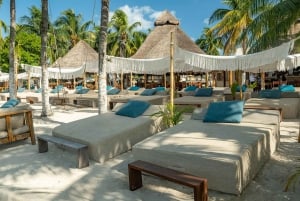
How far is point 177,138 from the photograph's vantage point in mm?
4535

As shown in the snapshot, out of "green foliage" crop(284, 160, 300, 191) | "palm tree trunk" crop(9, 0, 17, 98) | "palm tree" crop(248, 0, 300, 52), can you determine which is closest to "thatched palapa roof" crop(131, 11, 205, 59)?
"palm tree trunk" crop(9, 0, 17, 98)

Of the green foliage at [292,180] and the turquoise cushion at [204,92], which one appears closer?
the green foliage at [292,180]

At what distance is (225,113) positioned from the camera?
5547mm

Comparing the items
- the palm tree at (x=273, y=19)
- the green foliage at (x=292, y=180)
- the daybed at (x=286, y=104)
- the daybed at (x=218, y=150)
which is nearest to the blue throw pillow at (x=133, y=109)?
the daybed at (x=218, y=150)

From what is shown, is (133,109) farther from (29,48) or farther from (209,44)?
(209,44)

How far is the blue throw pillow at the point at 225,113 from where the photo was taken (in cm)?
547

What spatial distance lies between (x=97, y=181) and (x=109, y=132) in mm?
1346

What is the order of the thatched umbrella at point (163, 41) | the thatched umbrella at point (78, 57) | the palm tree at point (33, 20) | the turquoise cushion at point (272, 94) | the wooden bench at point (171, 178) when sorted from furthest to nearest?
the palm tree at point (33, 20), the thatched umbrella at point (78, 57), the thatched umbrella at point (163, 41), the turquoise cushion at point (272, 94), the wooden bench at point (171, 178)

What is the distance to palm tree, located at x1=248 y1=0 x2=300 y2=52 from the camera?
763 cm

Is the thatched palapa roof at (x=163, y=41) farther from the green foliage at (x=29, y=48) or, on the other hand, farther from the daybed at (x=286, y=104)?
the green foliage at (x=29, y=48)

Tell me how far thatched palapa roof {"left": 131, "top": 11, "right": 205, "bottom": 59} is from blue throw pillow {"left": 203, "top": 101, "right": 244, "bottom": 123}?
1441 cm

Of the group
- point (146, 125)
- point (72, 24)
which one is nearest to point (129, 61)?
point (146, 125)

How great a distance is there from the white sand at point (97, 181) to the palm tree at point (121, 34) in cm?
2807

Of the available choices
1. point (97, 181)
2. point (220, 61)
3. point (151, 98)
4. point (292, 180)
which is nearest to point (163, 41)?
point (151, 98)
